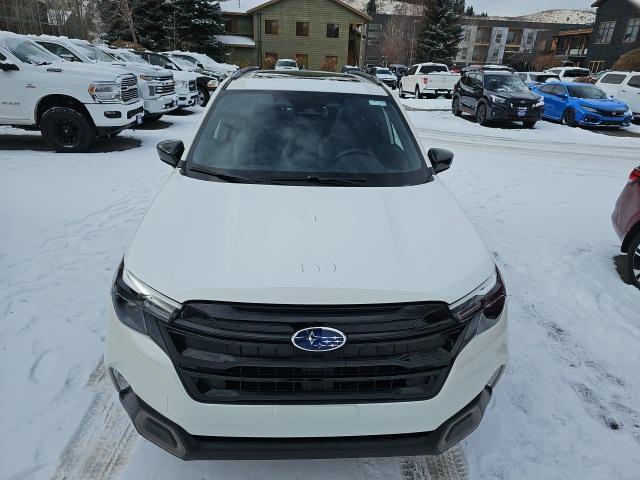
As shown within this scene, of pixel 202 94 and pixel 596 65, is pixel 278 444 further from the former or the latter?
pixel 596 65

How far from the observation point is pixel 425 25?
47031mm

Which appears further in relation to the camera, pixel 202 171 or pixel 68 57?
pixel 68 57

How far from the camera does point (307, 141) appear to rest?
3.16 m

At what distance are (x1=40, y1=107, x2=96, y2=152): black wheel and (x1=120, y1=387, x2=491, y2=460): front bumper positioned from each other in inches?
329

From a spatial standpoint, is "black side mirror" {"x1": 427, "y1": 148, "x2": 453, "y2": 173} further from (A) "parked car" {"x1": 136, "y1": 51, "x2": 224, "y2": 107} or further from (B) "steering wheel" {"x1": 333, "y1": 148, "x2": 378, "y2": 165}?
(A) "parked car" {"x1": 136, "y1": 51, "x2": 224, "y2": 107}

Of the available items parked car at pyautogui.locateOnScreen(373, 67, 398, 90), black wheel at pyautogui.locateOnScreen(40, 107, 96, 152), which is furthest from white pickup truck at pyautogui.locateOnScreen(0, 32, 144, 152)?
parked car at pyautogui.locateOnScreen(373, 67, 398, 90)

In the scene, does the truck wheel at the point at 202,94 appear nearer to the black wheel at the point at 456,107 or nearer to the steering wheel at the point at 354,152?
the black wheel at the point at 456,107

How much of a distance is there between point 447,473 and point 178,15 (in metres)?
40.5

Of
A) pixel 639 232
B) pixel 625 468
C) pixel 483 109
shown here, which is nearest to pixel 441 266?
pixel 625 468

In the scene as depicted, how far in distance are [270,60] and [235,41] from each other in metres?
3.76

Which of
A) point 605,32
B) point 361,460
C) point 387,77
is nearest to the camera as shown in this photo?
point 361,460

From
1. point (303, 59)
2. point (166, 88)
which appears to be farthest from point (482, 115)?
point (303, 59)

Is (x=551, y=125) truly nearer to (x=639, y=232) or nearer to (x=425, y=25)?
(x=639, y=232)

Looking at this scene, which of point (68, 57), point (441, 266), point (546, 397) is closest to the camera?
point (441, 266)
